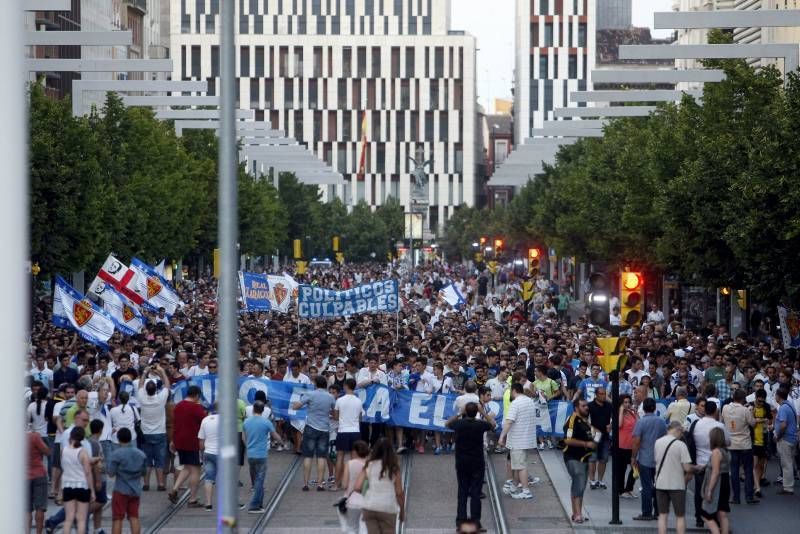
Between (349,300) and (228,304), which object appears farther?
(349,300)

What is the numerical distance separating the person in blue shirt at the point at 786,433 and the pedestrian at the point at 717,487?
367 centimetres

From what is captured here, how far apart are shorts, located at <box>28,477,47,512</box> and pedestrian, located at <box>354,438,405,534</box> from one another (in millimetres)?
3710

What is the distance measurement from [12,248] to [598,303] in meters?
14.5

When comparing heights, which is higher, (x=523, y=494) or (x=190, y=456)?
(x=190, y=456)

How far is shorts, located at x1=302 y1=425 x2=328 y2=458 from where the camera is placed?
19562 mm

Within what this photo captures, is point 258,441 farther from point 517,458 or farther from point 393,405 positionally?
point 393,405

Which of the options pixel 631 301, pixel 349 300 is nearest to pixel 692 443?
pixel 631 301

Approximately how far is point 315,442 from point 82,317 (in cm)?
847

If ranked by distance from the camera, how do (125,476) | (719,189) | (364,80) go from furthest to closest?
(364,80) → (719,189) → (125,476)

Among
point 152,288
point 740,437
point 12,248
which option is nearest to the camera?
point 12,248

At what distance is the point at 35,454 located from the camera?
49.2 feet

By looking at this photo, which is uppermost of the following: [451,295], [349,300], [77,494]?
[349,300]

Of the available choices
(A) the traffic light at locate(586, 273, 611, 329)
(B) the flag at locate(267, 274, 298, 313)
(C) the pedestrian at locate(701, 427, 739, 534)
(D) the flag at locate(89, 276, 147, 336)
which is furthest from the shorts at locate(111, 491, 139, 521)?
(B) the flag at locate(267, 274, 298, 313)

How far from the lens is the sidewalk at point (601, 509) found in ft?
56.5
